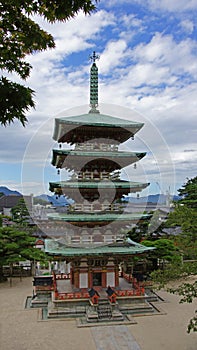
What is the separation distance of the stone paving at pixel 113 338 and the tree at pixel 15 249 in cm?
1046

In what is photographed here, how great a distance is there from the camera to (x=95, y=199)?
18.1 meters

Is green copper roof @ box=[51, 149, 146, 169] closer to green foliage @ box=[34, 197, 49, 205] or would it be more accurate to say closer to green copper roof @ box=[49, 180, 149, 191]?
green copper roof @ box=[49, 180, 149, 191]

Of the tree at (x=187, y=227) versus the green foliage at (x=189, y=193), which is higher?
the green foliage at (x=189, y=193)

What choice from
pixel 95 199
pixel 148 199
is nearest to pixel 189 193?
pixel 148 199

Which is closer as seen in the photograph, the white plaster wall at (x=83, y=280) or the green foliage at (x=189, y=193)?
the white plaster wall at (x=83, y=280)

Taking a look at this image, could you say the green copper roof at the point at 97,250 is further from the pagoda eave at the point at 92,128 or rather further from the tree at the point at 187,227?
the pagoda eave at the point at 92,128

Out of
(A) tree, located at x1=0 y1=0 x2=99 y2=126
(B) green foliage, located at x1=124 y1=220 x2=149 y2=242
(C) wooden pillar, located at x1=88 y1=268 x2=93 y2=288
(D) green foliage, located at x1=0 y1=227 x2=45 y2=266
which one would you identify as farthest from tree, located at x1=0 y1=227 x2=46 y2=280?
(A) tree, located at x1=0 y1=0 x2=99 y2=126

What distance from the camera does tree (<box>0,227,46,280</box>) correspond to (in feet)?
76.5

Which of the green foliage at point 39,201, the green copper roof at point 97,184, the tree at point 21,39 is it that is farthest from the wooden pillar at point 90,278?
the green foliage at point 39,201

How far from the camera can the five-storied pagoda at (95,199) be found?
55.8ft

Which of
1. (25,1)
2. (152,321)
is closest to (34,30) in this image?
(25,1)

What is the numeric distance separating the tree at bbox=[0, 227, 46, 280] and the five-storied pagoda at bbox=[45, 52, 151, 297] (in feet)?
19.2

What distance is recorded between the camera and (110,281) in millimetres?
18062

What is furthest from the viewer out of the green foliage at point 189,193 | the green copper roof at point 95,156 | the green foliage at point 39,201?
the green foliage at point 39,201
